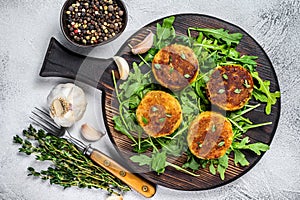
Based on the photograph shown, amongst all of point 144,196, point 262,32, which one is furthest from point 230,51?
point 144,196

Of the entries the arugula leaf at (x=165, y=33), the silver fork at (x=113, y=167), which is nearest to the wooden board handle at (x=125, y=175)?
the silver fork at (x=113, y=167)

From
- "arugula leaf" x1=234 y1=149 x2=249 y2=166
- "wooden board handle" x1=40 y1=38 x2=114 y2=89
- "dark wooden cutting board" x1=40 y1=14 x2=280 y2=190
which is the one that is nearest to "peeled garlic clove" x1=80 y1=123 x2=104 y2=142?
"dark wooden cutting board" x1=40 y1=14 x2=280 y2=190

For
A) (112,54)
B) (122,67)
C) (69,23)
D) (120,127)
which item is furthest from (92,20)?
(120,127)

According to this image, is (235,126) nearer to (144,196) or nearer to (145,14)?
(144,196)

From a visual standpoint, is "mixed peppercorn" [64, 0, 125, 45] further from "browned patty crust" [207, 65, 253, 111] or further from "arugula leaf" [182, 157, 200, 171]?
"arugula leaf" [182, 157, 200, 171]

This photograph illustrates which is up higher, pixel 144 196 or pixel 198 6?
pixel 198 6

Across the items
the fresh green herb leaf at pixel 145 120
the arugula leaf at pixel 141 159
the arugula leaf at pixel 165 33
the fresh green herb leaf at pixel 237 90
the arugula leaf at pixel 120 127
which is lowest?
the arugula leaf at pixel 141 159

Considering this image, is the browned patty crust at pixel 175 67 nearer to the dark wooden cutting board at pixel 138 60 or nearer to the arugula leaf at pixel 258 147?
the dark wooden cutting board at pixel 138 60
